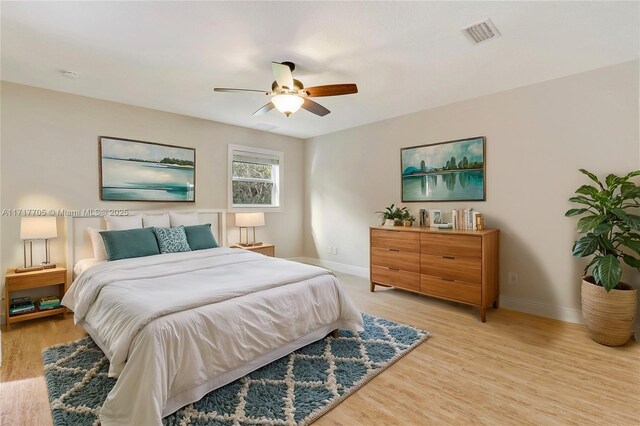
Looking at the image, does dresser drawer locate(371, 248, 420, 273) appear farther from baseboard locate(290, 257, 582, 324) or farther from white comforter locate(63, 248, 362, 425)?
white comforter locate(63, 248, 362, 425)

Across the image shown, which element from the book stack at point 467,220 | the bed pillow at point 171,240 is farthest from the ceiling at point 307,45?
the bed pillow at point 171,240

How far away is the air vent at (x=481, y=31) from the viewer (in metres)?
2.18

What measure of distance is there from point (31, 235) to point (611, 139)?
18.8 ft

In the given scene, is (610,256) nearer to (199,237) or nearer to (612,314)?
(612,314)

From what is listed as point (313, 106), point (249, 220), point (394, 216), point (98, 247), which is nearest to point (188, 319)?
point (313, 106)

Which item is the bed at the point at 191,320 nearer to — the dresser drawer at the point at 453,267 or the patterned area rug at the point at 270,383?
the patterned area rug at the point at 270,383

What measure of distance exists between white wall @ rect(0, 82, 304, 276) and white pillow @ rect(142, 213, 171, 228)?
0.92ft

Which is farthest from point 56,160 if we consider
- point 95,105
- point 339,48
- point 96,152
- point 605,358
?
point 605,358

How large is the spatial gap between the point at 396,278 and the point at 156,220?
125 inches

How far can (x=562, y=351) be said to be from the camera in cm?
252

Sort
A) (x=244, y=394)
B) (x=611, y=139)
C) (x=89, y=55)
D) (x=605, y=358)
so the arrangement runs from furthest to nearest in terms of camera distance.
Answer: (x=611, y=139) → (x=89, y=55) → (x=605, y=358) → (x=244, y=394)

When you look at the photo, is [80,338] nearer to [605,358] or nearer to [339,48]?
[339,48]

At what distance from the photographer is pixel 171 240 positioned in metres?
3.59

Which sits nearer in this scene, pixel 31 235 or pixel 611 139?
pixel 611 139
